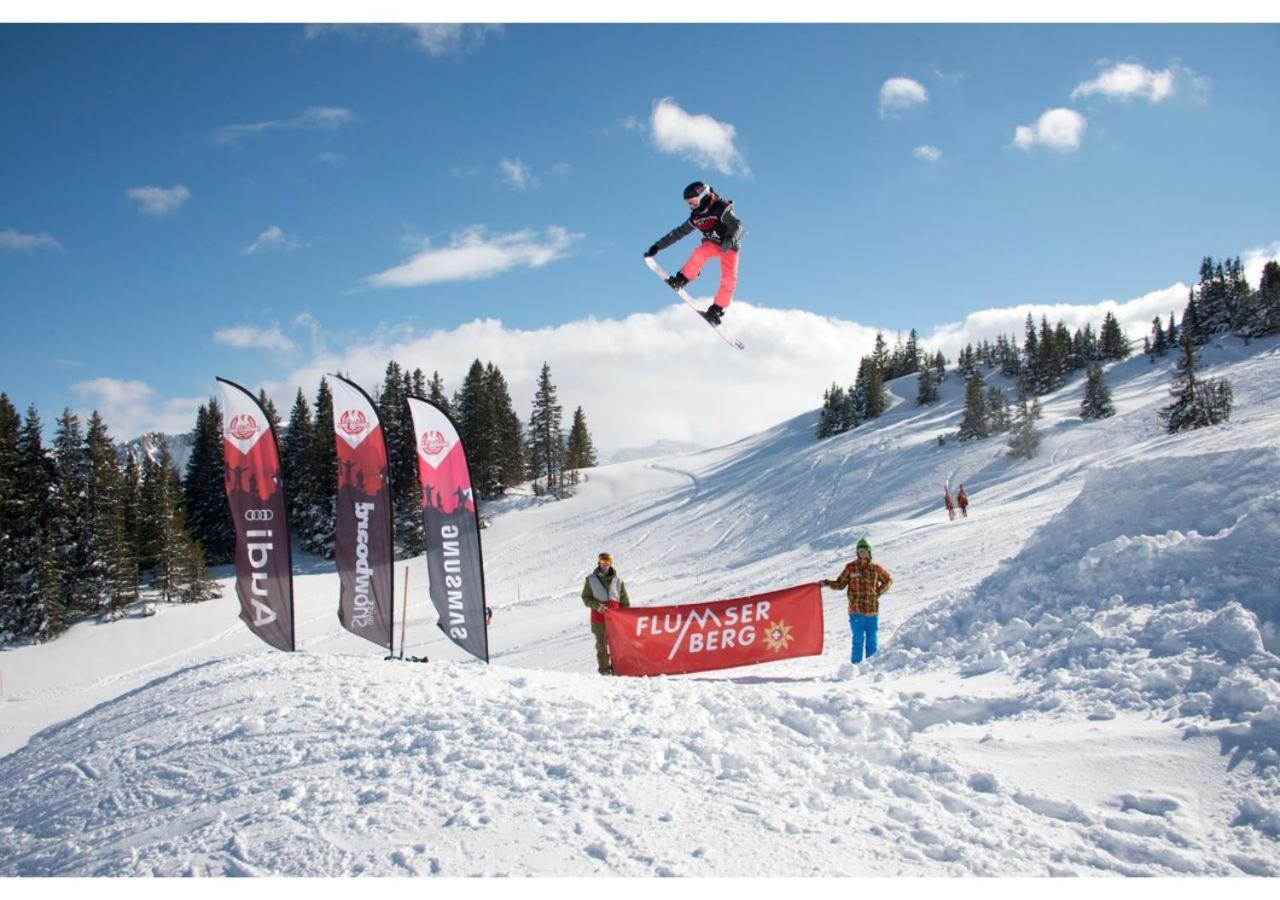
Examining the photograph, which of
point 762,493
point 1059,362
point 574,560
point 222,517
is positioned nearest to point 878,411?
point 1059,362

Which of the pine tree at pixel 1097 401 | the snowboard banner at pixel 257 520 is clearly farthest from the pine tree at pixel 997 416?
the snowboard banner at pixel 257 520

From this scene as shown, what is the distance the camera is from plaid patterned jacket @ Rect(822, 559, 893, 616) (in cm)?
942

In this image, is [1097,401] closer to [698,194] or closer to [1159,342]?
[1159,342]

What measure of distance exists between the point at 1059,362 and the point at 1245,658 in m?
74.6

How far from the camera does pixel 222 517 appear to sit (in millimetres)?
48750

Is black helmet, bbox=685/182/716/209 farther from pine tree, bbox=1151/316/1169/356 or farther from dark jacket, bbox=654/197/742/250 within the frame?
pine tree, bbox=1151/316/1169/356

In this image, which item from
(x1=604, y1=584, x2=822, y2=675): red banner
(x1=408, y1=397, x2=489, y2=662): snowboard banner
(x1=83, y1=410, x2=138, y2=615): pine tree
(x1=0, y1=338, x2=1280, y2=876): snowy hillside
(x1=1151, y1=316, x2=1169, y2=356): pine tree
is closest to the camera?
(x1=0, y1=338, x2=1280, y2=876): snowy hillside

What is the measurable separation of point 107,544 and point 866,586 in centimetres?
3900

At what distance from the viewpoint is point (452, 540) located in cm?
1277

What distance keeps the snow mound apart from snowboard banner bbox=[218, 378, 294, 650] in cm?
1139

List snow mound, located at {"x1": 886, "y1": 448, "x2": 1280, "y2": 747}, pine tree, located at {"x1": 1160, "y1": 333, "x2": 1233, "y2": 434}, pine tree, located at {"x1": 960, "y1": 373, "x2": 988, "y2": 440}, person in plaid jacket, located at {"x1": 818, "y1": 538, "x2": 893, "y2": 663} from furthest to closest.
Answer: pine tree, located at {"x1": 960, "y1": 373, "x2": 988, "y2": 440} → pine tree, located at {"x1": 1160, "y1": 333, "x2": 1233, "y2": 434} → person in plaid jacket, located at {"x1": 818, "y1": 538, "x2": 893, "y2": 663} → snow mound, located at {"x1": 886, "y1": 448, "x2": 1280, "y2": 747}

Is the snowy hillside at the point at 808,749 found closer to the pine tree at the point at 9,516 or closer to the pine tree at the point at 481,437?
the pine tree at the point at 9,516

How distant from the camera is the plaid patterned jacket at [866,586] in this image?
371 inches

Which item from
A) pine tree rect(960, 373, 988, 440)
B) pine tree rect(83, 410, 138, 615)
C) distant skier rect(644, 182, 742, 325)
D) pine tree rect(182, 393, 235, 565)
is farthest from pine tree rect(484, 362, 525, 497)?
distant skier rect(644, 182, 742, 325)
